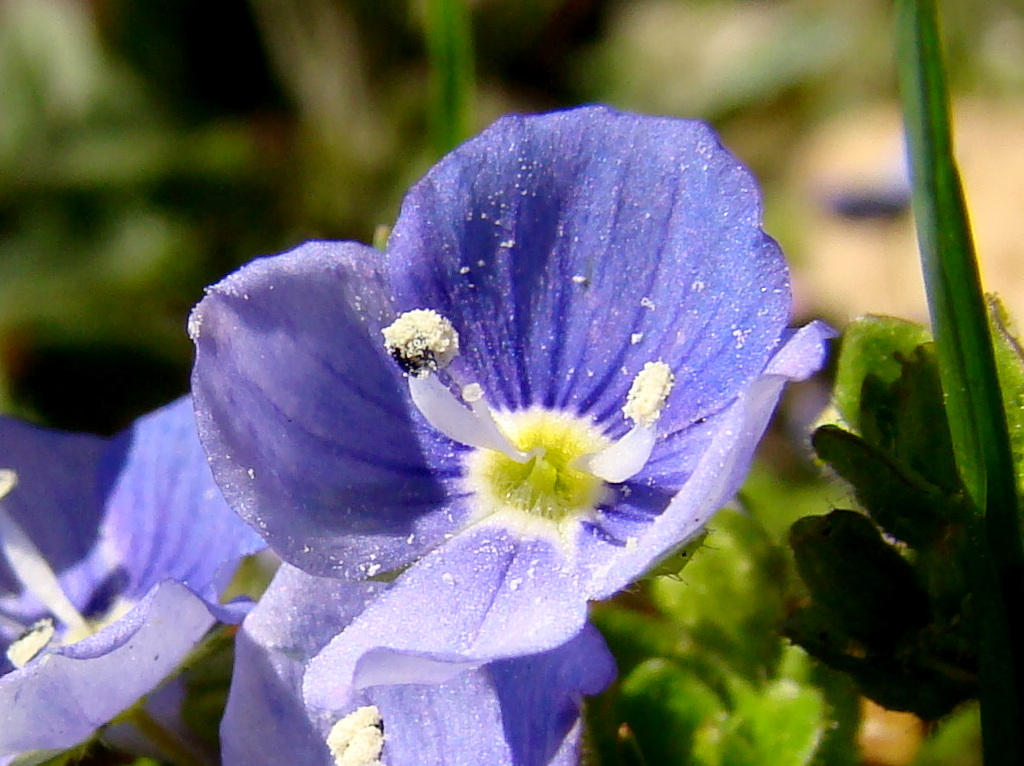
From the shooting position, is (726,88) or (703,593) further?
(726,88)

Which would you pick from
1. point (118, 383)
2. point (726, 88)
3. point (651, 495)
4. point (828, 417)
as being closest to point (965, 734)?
point (828, 417)

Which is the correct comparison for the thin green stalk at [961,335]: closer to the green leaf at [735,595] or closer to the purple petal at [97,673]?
the green leaf at [735,595]

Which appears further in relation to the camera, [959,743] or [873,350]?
[959,743]

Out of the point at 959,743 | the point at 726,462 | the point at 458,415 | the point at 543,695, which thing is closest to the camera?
the point at 726,462

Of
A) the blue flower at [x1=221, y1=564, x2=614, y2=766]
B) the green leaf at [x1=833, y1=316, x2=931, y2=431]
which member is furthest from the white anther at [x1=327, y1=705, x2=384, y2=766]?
the green leaf at [x1=833, y1=316, x2=931, y2=431]

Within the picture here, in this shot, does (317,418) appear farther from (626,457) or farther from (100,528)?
(100,528)

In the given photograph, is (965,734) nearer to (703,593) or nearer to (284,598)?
(703,593)

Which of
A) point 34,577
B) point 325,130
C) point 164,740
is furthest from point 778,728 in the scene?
point 325,130
